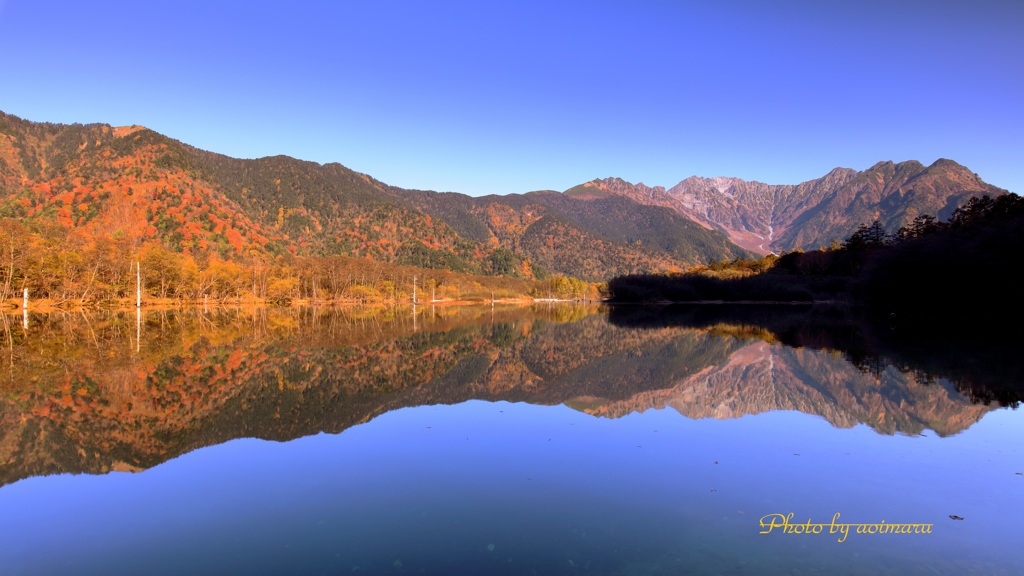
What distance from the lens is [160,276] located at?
6831 centimetres

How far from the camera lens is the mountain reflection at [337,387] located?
908 centimetres

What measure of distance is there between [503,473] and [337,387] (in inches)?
286

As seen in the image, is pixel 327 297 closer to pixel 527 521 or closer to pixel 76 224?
pixel 76 224

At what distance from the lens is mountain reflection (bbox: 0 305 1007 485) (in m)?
9.08

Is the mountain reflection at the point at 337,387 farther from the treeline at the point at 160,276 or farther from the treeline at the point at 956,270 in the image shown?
the treeline at the point at 160,276

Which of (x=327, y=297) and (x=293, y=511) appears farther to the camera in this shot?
(x=327, y=297)

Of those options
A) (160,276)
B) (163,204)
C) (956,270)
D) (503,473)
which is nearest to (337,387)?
(503,473)

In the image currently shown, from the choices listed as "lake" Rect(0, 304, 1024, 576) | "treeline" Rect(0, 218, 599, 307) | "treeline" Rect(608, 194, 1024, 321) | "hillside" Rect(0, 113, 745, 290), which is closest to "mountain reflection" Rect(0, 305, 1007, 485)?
"lake" Rect(0, 304, 1024, 576)

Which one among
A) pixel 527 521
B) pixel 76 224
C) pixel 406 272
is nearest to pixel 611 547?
pixel 527 521

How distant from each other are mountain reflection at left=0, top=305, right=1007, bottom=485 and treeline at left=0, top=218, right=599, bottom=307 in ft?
117

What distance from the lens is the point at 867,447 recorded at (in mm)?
8438

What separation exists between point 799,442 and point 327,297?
94386mm

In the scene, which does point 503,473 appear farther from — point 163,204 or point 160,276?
point 163,204

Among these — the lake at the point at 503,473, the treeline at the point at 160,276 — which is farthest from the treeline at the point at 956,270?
the treeline at the point at 160,276
